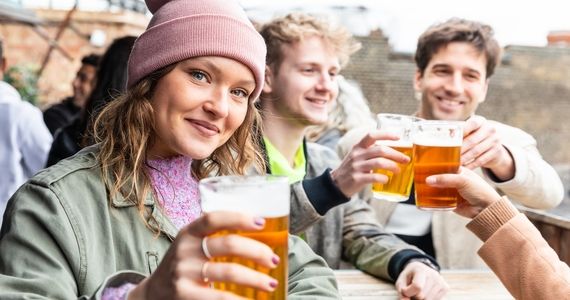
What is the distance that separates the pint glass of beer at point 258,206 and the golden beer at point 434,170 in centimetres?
83

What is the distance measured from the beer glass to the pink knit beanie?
17.5 inches

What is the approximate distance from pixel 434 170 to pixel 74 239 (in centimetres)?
87

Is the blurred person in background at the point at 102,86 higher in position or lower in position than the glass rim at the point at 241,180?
lower

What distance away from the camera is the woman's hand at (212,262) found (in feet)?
2.53

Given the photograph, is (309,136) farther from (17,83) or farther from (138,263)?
(17,83)

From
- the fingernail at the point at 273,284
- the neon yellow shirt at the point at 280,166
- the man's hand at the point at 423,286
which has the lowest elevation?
the man's hand at the point at 423,286

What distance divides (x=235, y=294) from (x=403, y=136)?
100 centimetres

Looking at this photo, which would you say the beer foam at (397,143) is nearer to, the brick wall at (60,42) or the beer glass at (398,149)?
the beer glass at (398,149)

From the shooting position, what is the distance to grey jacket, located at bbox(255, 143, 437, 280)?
1.99 m

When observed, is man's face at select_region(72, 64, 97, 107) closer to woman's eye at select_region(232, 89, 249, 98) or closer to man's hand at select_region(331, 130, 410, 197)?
man's hand at select_region(331, 130, 410, 197)

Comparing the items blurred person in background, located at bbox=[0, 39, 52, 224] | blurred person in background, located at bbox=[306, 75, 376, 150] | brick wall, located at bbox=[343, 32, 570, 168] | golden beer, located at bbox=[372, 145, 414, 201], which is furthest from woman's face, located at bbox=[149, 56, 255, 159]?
brick wall, located at bbox=[343, 32, 570, 168]

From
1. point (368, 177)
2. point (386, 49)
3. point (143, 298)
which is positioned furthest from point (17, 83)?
point (143, 298)

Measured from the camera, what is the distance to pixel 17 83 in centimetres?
862

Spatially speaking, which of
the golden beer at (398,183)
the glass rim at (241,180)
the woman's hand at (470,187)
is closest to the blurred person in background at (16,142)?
the golden beer at (398,183)
